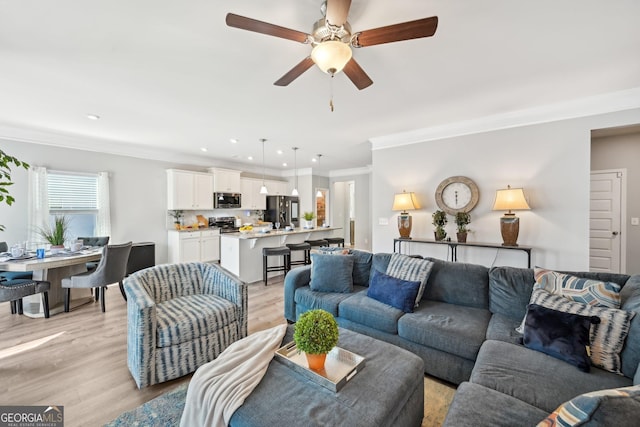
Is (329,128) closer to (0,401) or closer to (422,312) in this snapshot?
(422,312)

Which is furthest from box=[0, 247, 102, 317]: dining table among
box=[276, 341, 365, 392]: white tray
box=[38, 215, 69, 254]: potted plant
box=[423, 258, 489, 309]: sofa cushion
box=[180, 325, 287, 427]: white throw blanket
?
box=[423, 258, 489, 309]: sofa cushion

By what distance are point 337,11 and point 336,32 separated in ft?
0.75

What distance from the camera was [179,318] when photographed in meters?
2.15

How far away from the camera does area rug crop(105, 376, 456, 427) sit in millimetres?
1675

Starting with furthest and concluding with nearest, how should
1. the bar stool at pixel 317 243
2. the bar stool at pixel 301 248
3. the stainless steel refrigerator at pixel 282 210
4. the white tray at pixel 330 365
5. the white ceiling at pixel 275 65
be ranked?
the stainless steel refrigerator at pixel 282 210, the bar stool at pixel 317 243, the bar stool at pixel 301 248, the white ceiling at pixel 275 65, the white tray at pixel 330 365

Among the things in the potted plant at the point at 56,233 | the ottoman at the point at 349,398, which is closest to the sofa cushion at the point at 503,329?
the ottoman at the point at 349,398

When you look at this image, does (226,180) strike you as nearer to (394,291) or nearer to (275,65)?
(275,65)

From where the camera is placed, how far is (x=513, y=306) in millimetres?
2168

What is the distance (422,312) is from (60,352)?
11.1 feet

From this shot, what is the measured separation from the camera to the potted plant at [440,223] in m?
4.11

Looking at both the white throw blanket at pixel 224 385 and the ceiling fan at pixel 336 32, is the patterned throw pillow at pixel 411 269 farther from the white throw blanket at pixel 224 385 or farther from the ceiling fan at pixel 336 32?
the ceiling fan at pixel 336 32

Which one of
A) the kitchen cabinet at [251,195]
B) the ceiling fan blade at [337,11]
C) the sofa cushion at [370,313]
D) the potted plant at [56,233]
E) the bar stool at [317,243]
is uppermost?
the ceiling fan blade at [337,11]

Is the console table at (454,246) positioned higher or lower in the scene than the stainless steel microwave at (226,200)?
lower

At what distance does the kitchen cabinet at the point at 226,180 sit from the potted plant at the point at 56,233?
2834 mm
